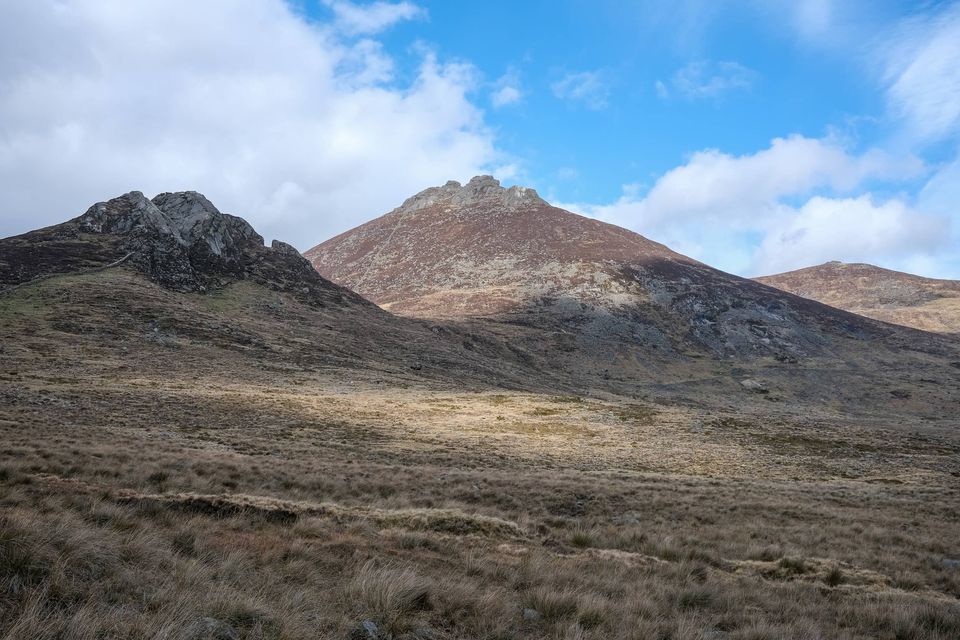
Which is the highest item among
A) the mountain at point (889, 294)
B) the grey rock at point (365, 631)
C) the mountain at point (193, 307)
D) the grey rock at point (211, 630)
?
the mountain at point (889, 294)

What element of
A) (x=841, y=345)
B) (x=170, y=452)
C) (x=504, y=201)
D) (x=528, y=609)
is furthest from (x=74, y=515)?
(x=504, y=201)

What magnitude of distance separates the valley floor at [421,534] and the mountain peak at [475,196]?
427 ft

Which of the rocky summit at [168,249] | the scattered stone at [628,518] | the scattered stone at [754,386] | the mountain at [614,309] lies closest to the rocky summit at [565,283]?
the mountain at [614,309]

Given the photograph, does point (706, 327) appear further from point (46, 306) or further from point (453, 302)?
point (46, 306)

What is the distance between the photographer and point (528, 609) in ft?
21.6

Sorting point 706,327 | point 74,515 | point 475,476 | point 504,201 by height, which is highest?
point 504,201

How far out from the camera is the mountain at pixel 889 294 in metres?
144

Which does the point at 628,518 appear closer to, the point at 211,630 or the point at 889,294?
the point at 211,630

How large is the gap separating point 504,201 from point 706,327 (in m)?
71.8

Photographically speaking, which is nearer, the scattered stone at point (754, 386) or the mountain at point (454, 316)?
the mountain at point (454, 316)

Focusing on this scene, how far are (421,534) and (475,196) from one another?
152m

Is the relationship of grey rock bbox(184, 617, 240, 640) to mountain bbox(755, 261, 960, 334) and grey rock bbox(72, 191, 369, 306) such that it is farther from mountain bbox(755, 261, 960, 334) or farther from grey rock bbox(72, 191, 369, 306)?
mountain bbox(755, 261, 960, 334)

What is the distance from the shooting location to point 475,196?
511 ft

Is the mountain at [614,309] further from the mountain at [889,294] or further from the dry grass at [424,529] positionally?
the dry grass at [424,529]
